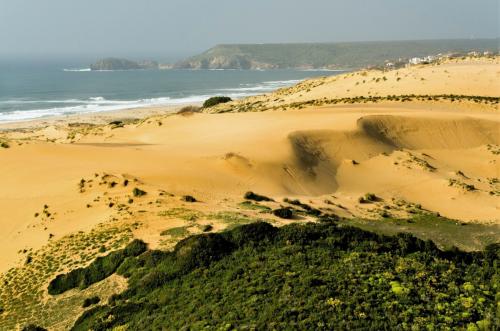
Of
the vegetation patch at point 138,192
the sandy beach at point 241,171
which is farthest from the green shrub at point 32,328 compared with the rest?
the vegetation patch at point 138,192

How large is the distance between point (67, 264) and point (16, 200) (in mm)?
12565

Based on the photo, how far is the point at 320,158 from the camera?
44.4m

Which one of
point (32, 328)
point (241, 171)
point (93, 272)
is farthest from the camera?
point (241, 171)

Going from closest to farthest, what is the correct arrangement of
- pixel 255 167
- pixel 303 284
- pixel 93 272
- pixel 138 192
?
pixel 303 284, pixel 93 272, pixel 138 192, pixel 255 167

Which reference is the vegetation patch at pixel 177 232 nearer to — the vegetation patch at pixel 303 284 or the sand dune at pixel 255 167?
the sand dune at pixel 255 167

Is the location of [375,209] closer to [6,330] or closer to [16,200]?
[6,330]

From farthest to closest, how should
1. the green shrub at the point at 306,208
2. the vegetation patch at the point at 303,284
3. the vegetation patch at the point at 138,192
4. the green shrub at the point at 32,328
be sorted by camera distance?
the vegetation patch at the point at 138,192
the green shrub at the point at 306,208
the green shrub at the point at 32,328
the vegetation patch at the point at 303,284

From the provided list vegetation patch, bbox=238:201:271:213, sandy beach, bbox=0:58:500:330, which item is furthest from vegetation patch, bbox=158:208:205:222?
vegetation patch, bbox=238:201:271:213

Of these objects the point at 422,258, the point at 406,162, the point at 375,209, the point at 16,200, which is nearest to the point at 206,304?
the point at 422,258

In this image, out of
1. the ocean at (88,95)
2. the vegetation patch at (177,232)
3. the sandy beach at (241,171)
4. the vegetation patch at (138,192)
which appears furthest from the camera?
the ocean at (88,95)

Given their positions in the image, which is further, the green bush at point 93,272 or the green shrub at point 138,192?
the green shrub at point 138,192

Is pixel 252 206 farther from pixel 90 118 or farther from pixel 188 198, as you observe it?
pixel 90 118

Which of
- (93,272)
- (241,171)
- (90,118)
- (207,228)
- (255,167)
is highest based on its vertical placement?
(90,118)

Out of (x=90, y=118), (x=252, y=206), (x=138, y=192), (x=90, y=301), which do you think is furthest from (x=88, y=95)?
(x=90, y=301)
